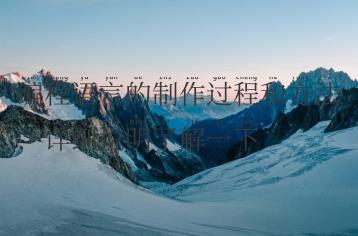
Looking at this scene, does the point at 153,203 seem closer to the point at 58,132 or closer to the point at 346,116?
the point at 58,132

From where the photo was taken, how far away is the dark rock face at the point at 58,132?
171 ft

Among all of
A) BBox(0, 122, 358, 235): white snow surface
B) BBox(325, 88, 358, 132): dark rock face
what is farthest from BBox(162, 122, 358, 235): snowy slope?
BBox(325, 88, 358, 132): dark rock face

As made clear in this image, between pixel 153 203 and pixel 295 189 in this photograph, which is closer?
pixel 153 203

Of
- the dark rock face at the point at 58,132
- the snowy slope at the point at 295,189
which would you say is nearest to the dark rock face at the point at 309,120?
the snowy slope at the point at 295,189

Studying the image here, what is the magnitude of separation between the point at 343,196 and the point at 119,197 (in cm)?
1980

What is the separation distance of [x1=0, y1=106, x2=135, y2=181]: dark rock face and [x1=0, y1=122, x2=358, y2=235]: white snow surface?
2271 millimetres

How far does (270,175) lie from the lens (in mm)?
63281

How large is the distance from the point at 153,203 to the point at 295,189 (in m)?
19.2

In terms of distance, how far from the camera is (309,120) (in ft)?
452

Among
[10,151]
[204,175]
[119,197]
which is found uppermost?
[10,151]

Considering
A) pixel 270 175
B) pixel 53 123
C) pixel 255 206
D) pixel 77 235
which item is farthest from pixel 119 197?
pixel 270 175

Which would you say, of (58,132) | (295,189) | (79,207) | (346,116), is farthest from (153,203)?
(346,116)

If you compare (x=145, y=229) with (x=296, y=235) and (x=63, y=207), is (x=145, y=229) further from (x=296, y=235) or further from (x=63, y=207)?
(x=296, y=235)

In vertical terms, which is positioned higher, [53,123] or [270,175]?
[53,123]
